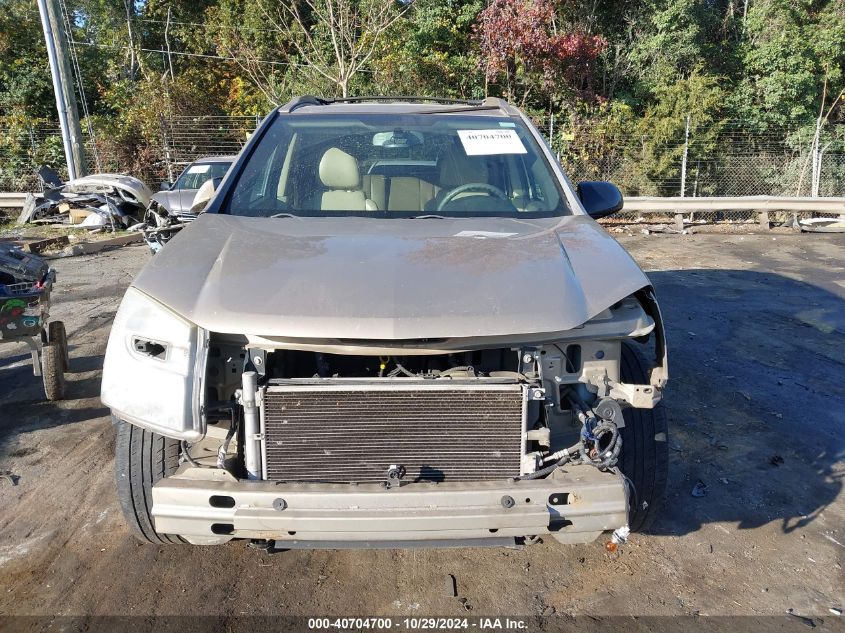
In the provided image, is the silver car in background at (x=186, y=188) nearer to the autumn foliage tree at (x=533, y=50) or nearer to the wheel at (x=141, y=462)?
the wheel at (x=141, y=462)

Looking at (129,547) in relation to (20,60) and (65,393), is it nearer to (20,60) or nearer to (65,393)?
(65,393)

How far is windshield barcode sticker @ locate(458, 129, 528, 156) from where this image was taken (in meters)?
3.57

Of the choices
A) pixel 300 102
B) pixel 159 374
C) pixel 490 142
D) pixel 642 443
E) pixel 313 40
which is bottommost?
pixel 642 443

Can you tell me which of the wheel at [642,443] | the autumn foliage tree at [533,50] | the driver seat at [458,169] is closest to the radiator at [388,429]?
the wheel at [642,443]

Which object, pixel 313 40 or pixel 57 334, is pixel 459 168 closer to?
pixel 57 334

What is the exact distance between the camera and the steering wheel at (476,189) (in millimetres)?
3396

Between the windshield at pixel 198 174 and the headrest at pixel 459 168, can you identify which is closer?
the headrest at pixel 459 168

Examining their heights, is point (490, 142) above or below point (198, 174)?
above

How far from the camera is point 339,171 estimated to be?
348 cm

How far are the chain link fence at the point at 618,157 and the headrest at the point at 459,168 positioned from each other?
10.6 m

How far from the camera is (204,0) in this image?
2144 centimetres

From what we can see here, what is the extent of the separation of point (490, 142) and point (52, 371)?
331 cm

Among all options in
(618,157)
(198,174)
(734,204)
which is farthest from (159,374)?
(618,157)

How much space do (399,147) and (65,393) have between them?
304 centimetres
